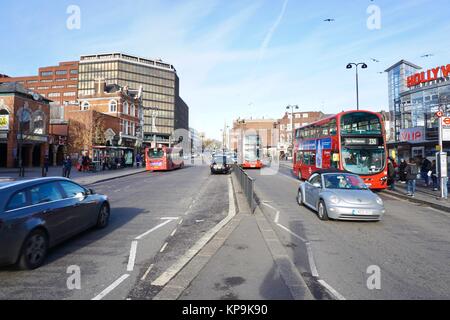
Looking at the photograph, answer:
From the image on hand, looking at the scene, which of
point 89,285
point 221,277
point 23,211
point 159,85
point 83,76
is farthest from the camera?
point 159,85

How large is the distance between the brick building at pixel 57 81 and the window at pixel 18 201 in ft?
310

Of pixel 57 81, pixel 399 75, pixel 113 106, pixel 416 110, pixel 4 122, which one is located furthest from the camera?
pixel 57 81

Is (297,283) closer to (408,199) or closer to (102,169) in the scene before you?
(408,199)

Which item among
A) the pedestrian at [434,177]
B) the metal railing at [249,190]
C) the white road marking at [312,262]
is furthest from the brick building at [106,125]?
the pedestrian at [434,177]

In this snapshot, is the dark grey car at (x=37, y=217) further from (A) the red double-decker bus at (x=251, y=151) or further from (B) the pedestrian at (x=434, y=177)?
(A) the red double-decker bus at (x=251, y=151)

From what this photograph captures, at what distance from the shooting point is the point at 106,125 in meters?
42.3

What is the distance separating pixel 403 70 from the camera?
40.8 m

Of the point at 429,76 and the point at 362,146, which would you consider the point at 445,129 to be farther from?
the point at 429,76

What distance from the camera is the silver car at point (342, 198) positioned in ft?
24.8

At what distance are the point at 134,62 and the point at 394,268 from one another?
88.5 m

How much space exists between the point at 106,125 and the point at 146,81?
47.7 meters

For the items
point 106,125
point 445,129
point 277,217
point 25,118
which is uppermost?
point 106,125

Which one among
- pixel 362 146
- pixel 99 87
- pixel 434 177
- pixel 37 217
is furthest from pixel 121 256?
pixel 99 87
